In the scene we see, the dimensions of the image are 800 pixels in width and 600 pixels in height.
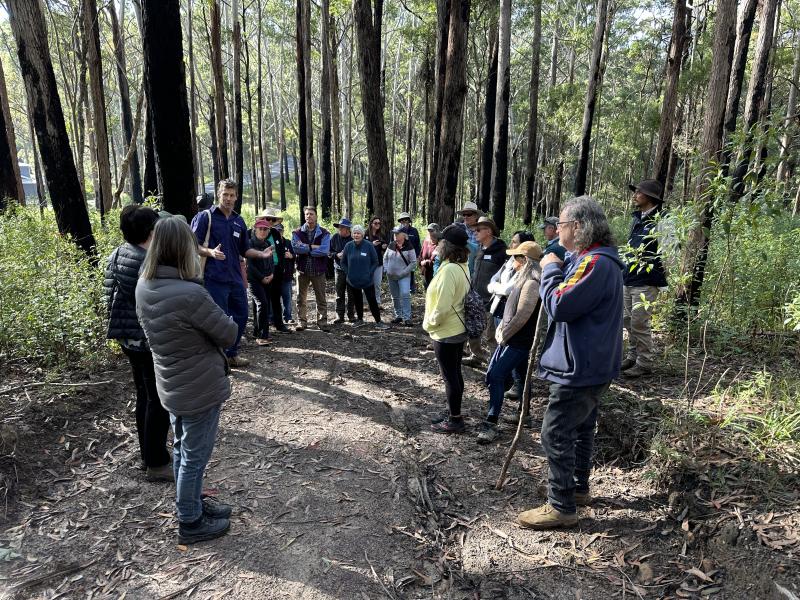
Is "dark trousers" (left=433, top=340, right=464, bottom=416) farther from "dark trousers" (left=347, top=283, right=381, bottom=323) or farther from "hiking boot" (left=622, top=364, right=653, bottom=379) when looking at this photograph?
"dark trousers" (left=347, top=283, right=381, bottom=323)

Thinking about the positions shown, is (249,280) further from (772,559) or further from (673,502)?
(772,559)

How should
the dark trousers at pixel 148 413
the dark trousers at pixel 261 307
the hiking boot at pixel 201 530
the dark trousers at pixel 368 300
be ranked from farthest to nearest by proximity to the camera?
the dark trousers at pixel 368 300
the dark trousers at pixel 261 307
the dark trousers at pixel 148 413
the hiking boot at pixel 201 530

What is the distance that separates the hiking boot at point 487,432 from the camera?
4531mm

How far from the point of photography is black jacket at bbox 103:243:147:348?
3.32 metres

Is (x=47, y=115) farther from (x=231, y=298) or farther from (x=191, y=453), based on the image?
(x=191, y=453)

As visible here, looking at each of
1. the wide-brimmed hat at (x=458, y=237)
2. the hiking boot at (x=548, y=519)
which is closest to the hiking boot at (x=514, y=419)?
the hiking boot at (x=548, y=519)

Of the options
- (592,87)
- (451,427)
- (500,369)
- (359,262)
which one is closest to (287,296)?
(359,262)

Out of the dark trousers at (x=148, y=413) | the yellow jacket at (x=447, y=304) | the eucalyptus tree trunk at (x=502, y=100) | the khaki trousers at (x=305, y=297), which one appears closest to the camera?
the dark trousers at (x=148, y=413)

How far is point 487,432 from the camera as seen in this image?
4590mm

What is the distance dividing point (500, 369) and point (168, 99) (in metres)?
4.71

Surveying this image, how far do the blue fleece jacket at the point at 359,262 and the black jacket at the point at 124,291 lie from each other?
4.75 meters

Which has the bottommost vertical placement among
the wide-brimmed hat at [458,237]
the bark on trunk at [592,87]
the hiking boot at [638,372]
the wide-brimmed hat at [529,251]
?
the hiking boot at [638,372]

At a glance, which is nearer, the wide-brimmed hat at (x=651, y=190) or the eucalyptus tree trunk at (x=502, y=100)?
the wide-brimmed hat at (x=651, y=190)

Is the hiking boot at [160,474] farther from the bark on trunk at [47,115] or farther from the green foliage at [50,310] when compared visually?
the bark on trunk at [47,115]
